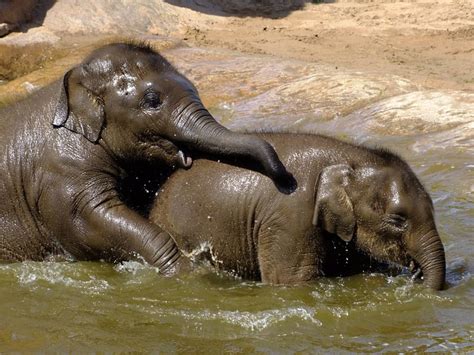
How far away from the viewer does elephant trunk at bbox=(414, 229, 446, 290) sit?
21.5 ft

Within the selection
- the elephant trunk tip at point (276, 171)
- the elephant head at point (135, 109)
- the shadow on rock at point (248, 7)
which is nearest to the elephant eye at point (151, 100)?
the elephant head at point (135, 109)

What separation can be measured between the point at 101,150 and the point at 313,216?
1.80 meters

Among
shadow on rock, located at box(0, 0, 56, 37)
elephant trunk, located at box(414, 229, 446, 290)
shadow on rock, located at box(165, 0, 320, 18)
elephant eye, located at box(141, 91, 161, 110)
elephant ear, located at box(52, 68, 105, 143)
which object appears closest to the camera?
elephant trunk, located at box(414, 229, 446, 290)

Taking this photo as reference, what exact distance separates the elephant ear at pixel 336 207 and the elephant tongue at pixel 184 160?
1.09 metres

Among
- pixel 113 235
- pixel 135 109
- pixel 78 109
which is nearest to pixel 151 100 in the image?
pixel 135 109

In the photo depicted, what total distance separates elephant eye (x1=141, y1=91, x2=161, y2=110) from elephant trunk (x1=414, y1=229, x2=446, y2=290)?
2187 millimetres

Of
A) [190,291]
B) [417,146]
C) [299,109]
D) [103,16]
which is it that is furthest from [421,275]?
[103,16]

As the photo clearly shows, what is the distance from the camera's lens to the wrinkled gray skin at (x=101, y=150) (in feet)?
23.4

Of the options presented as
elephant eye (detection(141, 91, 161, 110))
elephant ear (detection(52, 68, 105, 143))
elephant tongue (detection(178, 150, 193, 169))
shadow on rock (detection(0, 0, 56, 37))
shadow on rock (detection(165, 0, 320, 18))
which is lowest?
shadow on rock (detection(0, 0, 56, 37))

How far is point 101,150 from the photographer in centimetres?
739

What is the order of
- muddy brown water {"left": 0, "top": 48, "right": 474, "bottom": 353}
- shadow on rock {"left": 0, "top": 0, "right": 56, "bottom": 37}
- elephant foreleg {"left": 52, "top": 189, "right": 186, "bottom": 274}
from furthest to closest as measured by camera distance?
shadow on rock {"left": 0, "top": 0, "right": 56, "bottom": 37} < elephant foreleg {"left": 52, "top": 189, "right": 186, "bottom": 274} < muddy brown water {"left": 0, "top": 48, "right": 474, "bottom": 353}

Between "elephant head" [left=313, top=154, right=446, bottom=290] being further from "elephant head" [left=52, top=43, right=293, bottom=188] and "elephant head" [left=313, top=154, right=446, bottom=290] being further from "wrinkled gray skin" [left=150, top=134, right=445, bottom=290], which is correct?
"elephant head" [left=52, top=43, right=293, bottom=188]

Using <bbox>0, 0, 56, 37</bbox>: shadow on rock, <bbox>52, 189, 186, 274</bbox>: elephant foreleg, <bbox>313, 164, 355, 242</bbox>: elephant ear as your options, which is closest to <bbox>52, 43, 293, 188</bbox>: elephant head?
<bbox>52, 189, 186, 274</bbox>: elephant foreleg

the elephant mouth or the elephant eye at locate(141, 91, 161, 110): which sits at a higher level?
the elephant eye at locate(141, 91, 161, 110)
